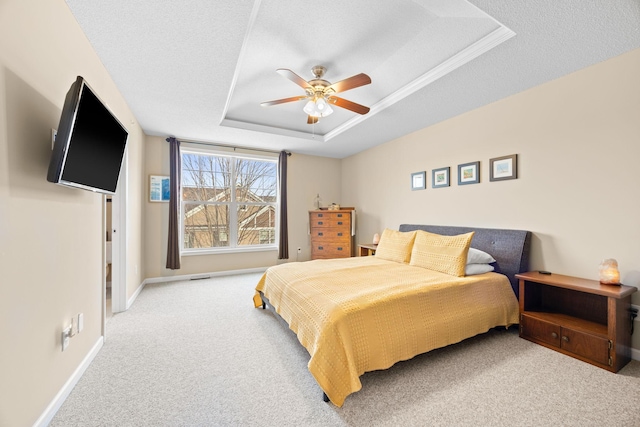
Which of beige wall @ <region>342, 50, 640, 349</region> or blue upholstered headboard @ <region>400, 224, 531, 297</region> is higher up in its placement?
beige wall @ <region>342, 50, 640, 349</region>

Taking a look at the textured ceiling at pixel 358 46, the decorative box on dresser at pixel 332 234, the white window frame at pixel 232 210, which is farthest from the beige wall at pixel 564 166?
the white window frame at pixel 232 210

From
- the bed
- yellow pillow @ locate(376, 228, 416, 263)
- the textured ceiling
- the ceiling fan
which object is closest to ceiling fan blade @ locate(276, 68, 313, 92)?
the ceiling fan

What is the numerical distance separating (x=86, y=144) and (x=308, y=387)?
6.84 feet

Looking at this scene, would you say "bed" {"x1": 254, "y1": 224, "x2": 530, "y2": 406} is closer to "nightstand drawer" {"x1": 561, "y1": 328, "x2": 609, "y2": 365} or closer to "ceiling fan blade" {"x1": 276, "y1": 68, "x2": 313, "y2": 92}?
"nightstand drawer" {"x1": 561, "y1": 328, "x2": 609, "y2": 365}

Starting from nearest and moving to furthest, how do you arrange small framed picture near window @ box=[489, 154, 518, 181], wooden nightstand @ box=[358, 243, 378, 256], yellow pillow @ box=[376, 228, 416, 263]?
small framed picture near window @ box=[489, 154, 518, 181] → yellow pillow @ box=[376, 228, 416, 263] → wooden nightstand @ box=[358, 243, 378, 256]

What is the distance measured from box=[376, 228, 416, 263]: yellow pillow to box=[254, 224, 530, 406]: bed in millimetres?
196

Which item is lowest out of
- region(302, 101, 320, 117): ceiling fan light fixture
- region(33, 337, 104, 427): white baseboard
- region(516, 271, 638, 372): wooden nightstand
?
region(33, 337, 104, 427): white baseboard

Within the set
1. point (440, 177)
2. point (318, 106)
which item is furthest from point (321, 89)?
point (440, 177)

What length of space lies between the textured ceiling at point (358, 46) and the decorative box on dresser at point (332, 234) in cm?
224

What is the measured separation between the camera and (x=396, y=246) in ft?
10.5

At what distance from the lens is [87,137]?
61.0 inches

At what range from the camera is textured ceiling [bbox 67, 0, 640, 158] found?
1.70 meters

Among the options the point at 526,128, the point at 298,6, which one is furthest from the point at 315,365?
the point at 526,128

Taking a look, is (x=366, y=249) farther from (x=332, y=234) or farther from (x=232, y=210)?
(x=232, y=210)
